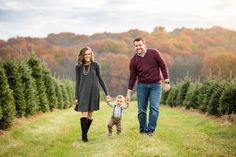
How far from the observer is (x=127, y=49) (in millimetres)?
106938

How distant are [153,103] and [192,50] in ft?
315

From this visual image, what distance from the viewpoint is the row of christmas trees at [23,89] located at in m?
14.1

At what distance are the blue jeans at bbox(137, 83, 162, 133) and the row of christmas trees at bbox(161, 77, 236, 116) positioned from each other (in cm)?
809

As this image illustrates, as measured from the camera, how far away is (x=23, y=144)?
11320 millimetres

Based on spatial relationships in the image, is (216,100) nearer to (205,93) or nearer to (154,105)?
(205,93)

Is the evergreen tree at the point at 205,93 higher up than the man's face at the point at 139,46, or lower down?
lower down

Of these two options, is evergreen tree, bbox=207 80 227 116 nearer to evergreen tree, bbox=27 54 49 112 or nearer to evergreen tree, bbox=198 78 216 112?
evergreen tree, bbox=198 78 216 112

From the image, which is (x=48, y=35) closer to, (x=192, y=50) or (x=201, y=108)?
(x=192, y=50)

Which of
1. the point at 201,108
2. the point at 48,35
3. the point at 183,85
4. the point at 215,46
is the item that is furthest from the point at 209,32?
the point at 201,108

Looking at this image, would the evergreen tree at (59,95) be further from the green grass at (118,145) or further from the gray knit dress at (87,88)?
the gray knit dress at (87,88)

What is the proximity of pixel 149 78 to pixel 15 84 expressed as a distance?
7622 millimetres

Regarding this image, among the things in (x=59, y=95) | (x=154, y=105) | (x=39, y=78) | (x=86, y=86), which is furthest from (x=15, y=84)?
(x=59, y=95)

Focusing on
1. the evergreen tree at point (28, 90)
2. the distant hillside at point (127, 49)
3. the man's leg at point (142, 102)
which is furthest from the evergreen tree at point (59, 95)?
the distant hillside at point (127, 49)

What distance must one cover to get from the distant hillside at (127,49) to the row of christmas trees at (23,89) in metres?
62.1
